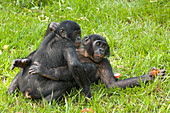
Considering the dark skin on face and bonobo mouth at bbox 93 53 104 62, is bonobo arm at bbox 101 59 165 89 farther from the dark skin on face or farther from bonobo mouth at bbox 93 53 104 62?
bonobo mouth at bbox 93 53 104 62

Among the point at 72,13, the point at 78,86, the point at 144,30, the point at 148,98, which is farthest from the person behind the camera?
the point at 72,13

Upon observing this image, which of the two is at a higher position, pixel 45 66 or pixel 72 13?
pixel 72 13

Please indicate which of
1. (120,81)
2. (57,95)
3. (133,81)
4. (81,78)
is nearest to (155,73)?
(133,81)

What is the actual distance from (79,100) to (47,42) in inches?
40.9

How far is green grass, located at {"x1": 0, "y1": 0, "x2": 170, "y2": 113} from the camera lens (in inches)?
166

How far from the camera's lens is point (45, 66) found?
13.9 ft

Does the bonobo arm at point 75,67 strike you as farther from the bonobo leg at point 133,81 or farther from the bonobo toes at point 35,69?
the bonobo leg at point 133,81

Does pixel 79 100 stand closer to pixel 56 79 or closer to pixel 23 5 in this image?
pixel 56 79

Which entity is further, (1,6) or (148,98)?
(1,6)

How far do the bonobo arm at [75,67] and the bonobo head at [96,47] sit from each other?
0.57 metres

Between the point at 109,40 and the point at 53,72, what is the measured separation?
228 centimetres

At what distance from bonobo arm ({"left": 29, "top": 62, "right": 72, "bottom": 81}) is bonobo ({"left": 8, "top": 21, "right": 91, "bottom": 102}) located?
3 cm

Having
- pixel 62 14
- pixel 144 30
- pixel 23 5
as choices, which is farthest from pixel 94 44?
pixel 23 5

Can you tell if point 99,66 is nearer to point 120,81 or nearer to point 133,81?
point 120,81
